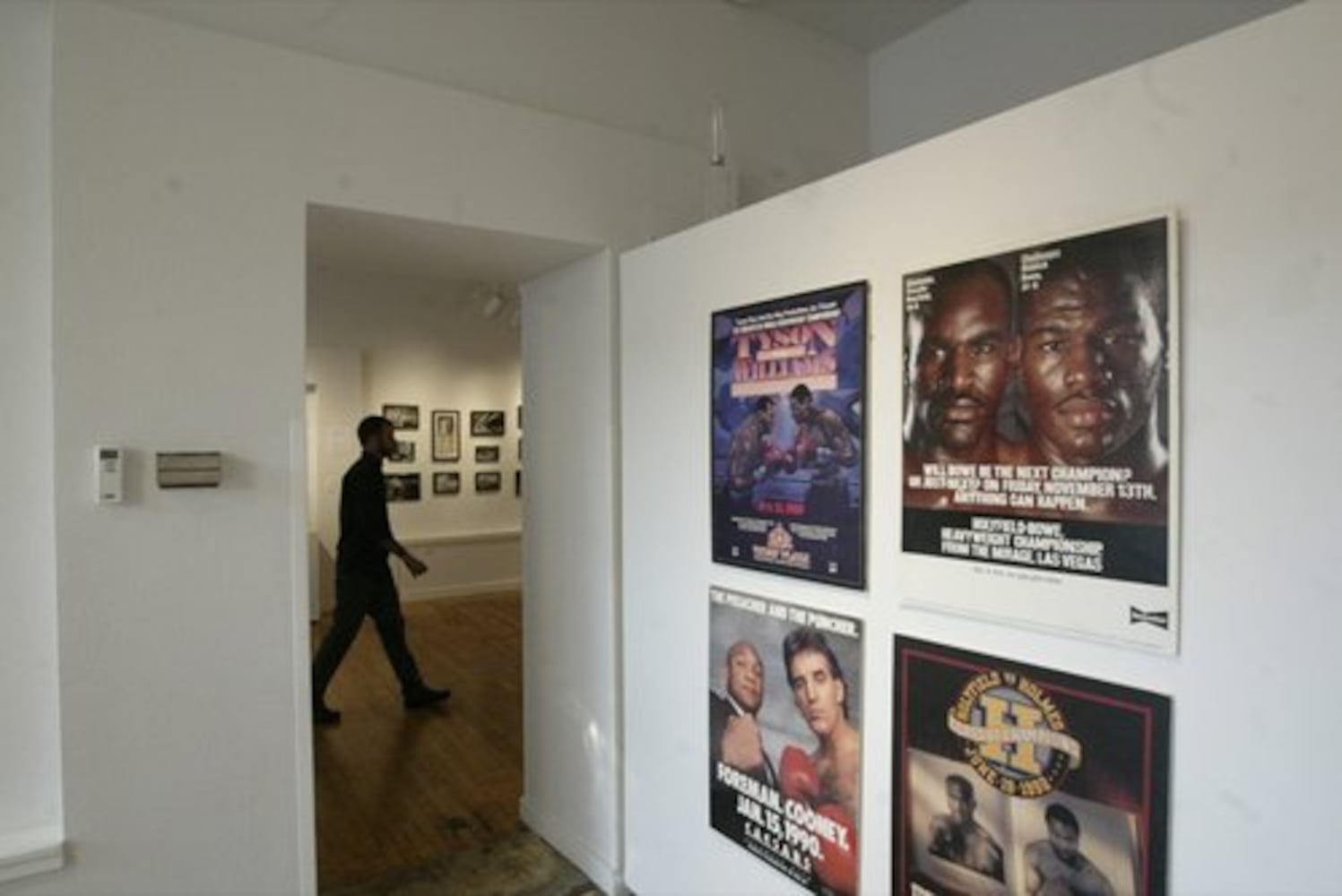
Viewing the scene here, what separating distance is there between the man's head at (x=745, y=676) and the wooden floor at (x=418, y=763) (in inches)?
70.1

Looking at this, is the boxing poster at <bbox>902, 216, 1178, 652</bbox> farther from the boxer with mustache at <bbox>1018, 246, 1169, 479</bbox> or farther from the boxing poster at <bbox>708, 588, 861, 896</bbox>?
the boxing poster at <bbox>708, 588, 861, 896</bbox>

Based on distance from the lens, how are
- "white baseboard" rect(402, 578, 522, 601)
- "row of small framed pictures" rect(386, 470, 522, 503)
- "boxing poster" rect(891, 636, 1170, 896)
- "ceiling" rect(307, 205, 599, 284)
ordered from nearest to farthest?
"boxing poster" rect(891, 636, 1170, 896) → "ceiling" rect(307, 205, 599, 284) → "row of small framed pictures" rect(386, 470, 522, 503) → "white baseboard" rect(402, 578, 522, 601)

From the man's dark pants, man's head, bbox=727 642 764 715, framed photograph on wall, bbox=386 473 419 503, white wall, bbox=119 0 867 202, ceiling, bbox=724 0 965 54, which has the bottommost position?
the man's dark pants

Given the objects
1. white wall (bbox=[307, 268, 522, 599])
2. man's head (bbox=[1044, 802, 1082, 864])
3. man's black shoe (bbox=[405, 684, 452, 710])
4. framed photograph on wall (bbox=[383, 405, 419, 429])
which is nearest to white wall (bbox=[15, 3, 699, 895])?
man's head (bbox=[1044, 802, 1082, 864])

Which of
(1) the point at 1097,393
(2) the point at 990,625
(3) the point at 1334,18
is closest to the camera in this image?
(3) the point at 1334,18

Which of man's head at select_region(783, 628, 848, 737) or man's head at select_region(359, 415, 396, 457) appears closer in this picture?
man's head at select_region(783, 628, 848, 737)

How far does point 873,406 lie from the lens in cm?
190

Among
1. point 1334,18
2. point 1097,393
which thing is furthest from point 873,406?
point 1334,18

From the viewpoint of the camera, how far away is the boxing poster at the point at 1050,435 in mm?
1399

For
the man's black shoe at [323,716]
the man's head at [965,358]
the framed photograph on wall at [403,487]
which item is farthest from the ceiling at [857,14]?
the framed photograph on wall at [403,487]

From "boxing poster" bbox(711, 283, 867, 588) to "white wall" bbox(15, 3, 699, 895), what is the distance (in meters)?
1.26

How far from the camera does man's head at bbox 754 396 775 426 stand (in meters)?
2.19

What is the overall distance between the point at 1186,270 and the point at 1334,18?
0.40m

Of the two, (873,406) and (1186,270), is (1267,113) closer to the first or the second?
(1186,270)
